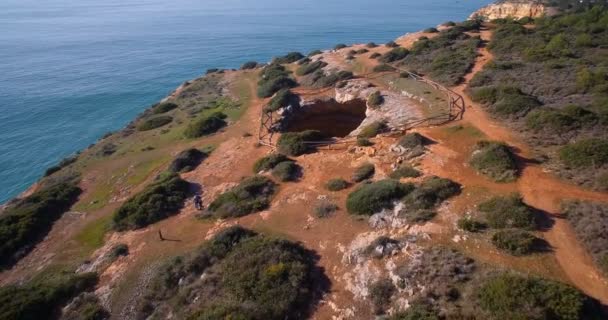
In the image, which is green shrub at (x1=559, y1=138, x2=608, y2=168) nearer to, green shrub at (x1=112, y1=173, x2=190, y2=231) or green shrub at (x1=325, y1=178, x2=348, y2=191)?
green shrub at (x1=325, y1=178, x2=348, y2=191)

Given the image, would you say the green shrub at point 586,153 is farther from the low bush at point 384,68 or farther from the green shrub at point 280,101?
the green shrub at point 280,101

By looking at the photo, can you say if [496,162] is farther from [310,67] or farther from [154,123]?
[154,123]

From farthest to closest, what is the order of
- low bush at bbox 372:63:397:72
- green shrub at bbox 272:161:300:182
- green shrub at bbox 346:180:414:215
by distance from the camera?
low bush at bbox 372:63:397:72 < green shrub at bbox 272:161:300:182 < green shrub at bbox 346:180:414:215

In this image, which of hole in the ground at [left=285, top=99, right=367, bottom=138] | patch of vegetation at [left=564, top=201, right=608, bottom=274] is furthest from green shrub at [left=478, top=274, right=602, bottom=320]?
hole in the ground at [left=285, top=99, right=367, bottom=138]

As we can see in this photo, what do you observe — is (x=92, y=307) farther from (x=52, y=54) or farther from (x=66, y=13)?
(x=66, y=13)

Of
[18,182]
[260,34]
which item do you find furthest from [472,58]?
[260,34]

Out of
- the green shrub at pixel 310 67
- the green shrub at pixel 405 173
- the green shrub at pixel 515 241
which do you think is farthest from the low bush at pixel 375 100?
the green shrub at pixel 515 241

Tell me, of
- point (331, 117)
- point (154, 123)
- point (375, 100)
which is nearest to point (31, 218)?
Answer: point (154, 123)
